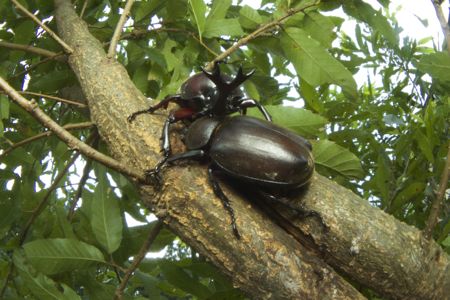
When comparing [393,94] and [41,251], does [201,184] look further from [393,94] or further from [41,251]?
[393,94]

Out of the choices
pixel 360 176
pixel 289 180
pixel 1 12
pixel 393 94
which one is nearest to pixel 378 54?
pixel 393 94

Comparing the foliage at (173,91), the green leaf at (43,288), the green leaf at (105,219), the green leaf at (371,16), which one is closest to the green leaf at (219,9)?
the foliage at (173,91)

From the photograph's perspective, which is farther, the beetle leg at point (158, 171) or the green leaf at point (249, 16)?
the green leaf at point (249, 16)

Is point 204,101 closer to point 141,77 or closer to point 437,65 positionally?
point 141,77

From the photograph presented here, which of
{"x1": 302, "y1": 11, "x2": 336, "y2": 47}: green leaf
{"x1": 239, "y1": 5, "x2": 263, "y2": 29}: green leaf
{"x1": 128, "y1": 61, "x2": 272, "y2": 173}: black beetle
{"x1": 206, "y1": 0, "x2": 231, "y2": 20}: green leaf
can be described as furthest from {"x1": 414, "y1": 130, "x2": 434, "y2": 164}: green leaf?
{"x1": 206, "y1": 0, "x2": 231, "y2": 20}: green leaf

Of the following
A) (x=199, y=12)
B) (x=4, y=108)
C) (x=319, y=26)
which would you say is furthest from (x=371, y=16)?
(x=4, y=108)

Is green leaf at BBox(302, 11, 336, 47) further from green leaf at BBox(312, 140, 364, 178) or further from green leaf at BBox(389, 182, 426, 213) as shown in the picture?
green leaf at BBox(389, 182, 426, 213)

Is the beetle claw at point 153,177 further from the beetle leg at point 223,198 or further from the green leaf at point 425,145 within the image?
the green leaf at point 425,145
